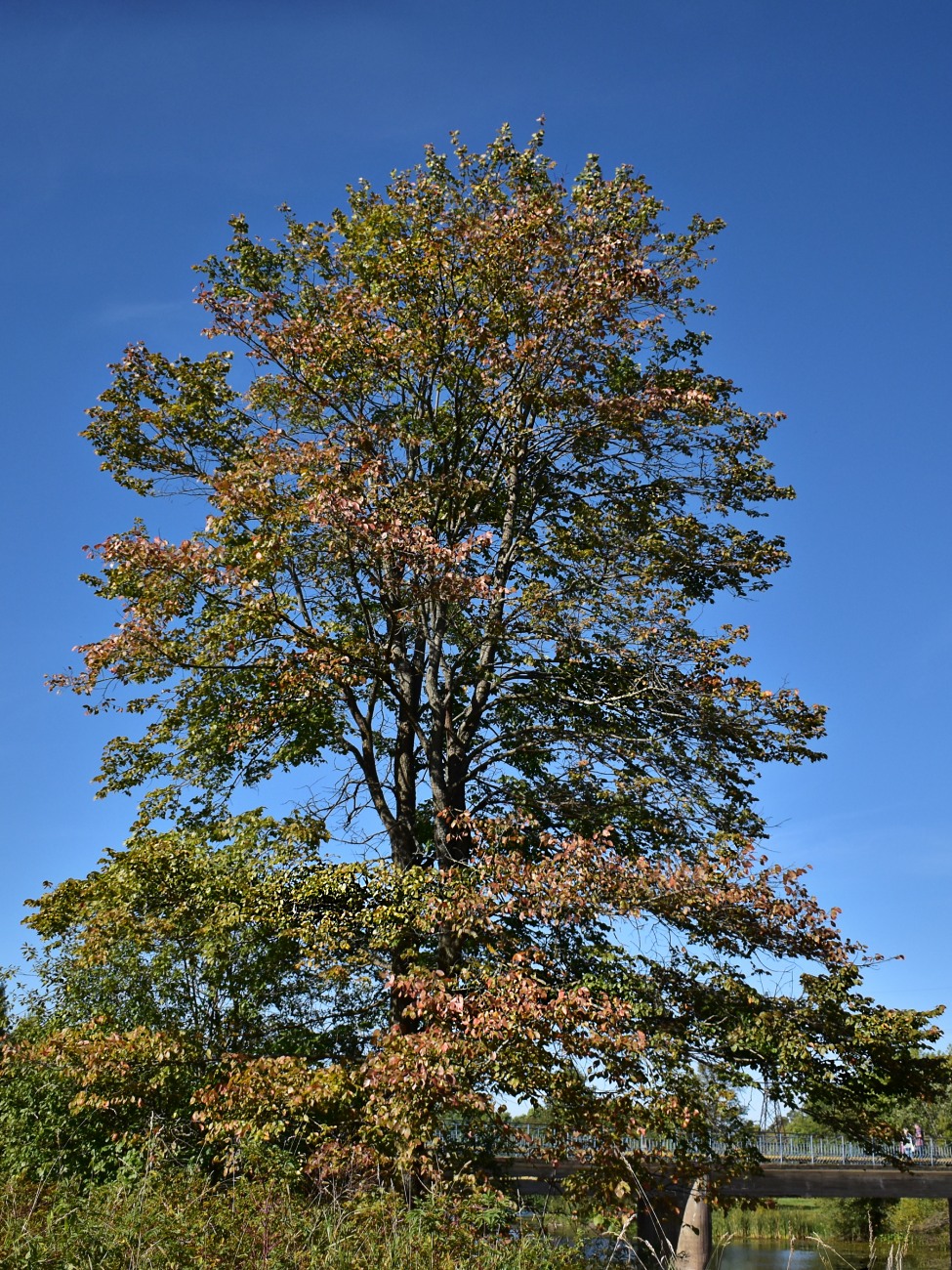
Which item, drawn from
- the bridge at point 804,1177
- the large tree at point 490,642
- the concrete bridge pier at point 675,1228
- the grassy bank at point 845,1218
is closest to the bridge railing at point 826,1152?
the bridge at point 804,1177

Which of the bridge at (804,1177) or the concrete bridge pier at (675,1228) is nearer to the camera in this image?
the concrete bridge pier at (675,1228)

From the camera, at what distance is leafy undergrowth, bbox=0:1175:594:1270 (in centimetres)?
626

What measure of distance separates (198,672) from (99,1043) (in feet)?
16.4

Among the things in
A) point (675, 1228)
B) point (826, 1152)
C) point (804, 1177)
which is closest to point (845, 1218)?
point (826, 1152)

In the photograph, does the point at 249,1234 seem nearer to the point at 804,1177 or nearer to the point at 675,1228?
the point at 675,1228

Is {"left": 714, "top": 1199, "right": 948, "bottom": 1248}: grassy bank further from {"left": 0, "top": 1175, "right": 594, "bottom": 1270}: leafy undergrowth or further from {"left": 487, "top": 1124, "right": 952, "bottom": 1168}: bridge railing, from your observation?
{"left": 0, "top": 1175, "right": 594, "bottom": 1270}: leafy undergrowth

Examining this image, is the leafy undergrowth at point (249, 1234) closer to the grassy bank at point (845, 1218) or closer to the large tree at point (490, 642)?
the large tree at point (490, 642)

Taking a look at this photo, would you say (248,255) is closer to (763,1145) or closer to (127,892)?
(127,892)

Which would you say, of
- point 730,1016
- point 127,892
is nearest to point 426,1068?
point 730,1016

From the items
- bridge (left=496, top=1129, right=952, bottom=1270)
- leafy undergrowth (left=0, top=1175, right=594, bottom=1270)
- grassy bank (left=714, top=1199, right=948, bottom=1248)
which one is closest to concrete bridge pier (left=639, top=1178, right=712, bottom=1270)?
bridge (left=496, top=1129, right=952, bottom=1270)

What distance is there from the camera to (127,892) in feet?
42.0

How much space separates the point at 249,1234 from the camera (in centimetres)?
708

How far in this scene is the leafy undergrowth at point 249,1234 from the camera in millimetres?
6262

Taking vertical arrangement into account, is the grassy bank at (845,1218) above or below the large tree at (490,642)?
below
